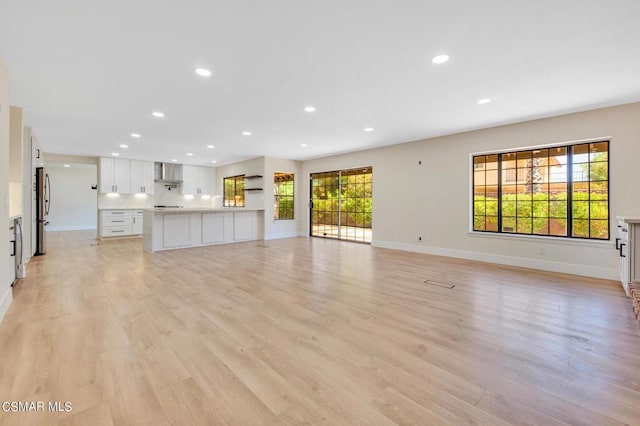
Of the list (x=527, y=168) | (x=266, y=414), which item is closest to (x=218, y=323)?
(x=266, y=414)

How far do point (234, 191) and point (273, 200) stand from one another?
249 centimetres

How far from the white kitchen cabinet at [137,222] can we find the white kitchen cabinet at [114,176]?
74 cm

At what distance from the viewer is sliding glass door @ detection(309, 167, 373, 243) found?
24.8 feet

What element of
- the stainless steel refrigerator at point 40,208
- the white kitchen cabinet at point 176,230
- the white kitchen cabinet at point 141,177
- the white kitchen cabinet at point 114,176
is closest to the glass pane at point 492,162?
the white kitchen cabinet at point 176,230

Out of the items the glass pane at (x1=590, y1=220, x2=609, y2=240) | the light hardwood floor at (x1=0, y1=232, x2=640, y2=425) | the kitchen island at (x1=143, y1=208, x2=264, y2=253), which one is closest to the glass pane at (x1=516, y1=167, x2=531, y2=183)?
the glass pane at (x1=590, y1=220, x2=609, y2=240)

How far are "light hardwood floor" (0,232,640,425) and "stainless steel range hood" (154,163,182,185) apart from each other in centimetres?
596

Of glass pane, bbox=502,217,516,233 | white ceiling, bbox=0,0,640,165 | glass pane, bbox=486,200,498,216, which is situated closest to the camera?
white ceiling, bbox=0,0,640,165

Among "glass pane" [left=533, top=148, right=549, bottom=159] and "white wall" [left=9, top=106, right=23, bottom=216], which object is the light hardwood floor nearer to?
"white wall" [left=9, top=106, right=23, bottom=216]

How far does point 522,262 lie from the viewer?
477 cm

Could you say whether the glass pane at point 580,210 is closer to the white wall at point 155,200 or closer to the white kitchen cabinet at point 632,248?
the white kitchen cabinet at point 632,248

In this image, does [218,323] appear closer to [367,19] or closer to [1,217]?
[1,217]

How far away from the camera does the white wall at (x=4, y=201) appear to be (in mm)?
2643

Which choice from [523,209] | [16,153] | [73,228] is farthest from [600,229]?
[73,228]

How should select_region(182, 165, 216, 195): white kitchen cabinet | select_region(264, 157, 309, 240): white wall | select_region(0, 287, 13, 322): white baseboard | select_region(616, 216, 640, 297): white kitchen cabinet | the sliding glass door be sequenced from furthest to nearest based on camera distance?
select_region(182, 165, 216, 195): white kitchen cabinet < select_region(264, 157, 309, 240): white wall < the sliding glass door < select_region(616, 216, 640, 297): white kitchen cabinet < select_region(0, 287, 13, 322): white baseboard
